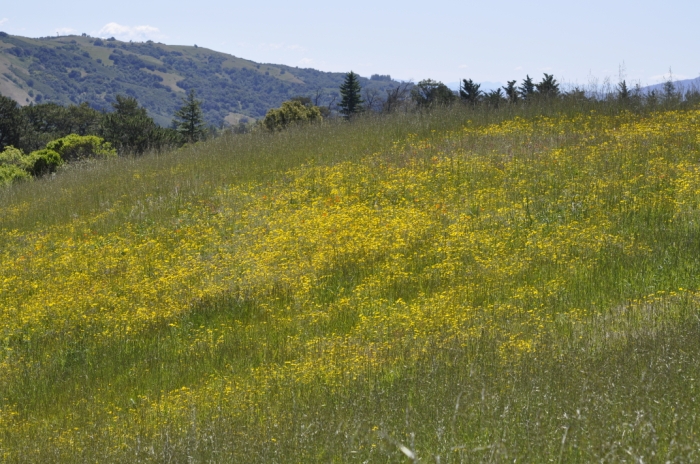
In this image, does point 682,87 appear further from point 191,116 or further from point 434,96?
point 191,116

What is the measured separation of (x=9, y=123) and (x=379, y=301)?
5069cm

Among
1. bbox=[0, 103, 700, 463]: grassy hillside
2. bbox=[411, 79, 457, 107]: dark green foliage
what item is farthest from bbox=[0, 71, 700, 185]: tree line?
bbox=[0, 103, 700, 463]: grassy hillside

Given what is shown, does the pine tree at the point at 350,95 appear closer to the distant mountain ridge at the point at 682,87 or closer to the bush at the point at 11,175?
the bush at the point at 11,175

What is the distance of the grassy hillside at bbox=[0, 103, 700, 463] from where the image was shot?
449 centimetres

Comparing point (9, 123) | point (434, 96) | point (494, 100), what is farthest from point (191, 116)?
point (494, 100)

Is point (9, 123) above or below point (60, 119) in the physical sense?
below

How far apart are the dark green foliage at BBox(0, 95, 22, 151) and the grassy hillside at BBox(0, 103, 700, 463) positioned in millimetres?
37635

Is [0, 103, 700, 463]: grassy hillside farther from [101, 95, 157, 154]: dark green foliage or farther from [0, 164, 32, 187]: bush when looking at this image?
[101, 95, 157, 154]: dark green foliage

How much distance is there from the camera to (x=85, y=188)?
18859mm

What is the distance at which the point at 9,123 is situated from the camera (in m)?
51.0

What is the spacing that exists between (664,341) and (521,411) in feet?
4.93

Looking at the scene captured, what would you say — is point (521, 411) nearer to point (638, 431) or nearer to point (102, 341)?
point (638, 431)

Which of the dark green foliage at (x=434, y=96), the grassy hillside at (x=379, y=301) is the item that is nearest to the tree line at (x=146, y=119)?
the dark green foliage at (x=434, y=96)

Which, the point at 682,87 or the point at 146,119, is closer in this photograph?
the point at 682,87
